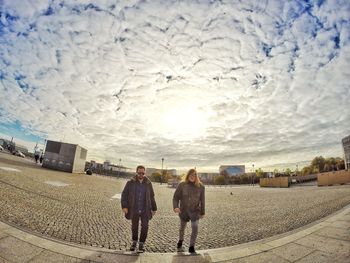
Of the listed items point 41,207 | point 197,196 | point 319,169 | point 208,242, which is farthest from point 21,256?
point 319,169

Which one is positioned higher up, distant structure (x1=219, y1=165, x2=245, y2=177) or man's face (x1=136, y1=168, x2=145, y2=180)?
distant structure (x1=219, y1=165, x2=245, y2=177)

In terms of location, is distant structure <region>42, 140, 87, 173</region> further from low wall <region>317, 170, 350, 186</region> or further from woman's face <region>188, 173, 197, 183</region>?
low wall <region>317, 170, 350, 186</region>

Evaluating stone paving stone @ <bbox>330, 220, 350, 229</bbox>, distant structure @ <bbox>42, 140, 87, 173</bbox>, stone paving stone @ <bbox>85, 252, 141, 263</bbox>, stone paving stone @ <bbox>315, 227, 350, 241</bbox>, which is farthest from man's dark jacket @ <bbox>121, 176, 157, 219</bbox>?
distant structure @ <bbox>42, 140, 87, 173</bbox>

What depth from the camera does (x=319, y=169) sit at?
9456cm

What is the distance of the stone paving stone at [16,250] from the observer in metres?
3.53

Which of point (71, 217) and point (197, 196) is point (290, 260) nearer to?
point (197, 196)

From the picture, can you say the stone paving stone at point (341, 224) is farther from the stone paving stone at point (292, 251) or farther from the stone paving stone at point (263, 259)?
Answer: the stone paving stone at point (263, 259)

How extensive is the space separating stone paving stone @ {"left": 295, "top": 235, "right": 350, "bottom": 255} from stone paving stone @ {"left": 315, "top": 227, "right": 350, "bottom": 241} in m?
0.28

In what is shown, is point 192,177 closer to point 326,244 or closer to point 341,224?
point 326,244

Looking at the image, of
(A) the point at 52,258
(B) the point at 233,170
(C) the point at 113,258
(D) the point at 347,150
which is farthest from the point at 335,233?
(B) the point at 233,170

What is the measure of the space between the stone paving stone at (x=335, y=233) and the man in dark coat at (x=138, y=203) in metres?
4.42

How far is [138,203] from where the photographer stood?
4.54 m

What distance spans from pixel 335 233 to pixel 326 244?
3.80 ft

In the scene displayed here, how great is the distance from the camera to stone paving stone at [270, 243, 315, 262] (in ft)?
13.7
